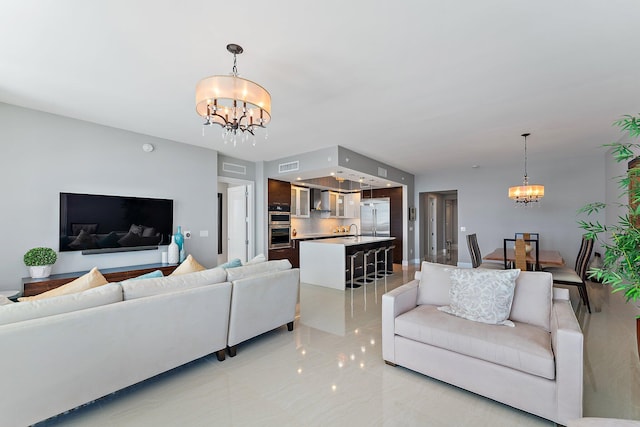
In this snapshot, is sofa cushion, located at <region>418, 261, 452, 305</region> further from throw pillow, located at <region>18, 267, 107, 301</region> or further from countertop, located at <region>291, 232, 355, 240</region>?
countertop, located at <region>291, 232, 355, 240</region>

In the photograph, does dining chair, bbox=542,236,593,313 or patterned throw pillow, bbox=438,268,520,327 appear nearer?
patterned throw pillow, bbox=438,268,520,327

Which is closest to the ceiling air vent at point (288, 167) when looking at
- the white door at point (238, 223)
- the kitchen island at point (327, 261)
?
the white door at point (238, 223)

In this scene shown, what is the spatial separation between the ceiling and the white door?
104 inches

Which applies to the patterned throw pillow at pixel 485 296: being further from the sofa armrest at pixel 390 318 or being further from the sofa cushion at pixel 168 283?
the sofa cushion at pixel 168 283

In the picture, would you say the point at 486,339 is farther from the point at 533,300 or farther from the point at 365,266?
the point at 365,266

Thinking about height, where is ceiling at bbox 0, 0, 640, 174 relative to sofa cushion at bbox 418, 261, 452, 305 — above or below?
above

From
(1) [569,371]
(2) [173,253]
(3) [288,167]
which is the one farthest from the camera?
(3) [288,167]

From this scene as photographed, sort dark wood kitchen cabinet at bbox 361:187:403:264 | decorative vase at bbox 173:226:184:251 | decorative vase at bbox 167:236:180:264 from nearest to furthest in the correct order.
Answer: decorative vase at bbox 167:236:180:264 < decorative vase at bbox 173:226:184:251 < dark wood kitchen cabinet at bbox 361:187:403:264

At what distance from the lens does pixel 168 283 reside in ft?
7.94

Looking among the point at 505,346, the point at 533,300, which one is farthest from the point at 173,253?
the point at 533,300

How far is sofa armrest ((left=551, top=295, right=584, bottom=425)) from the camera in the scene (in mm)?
1728

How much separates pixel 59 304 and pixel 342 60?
2.83 metres

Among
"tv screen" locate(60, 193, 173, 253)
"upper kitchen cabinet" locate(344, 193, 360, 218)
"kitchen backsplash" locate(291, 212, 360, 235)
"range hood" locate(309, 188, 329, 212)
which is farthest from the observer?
"upper kitchen cabinet" locate(344, 193, 360, 218)

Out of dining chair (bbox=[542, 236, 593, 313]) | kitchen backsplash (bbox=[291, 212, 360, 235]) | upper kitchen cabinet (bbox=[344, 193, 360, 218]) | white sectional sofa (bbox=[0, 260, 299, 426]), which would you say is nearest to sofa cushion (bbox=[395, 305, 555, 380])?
white sectional sofa (bbox=[0, 260, 299, 426])
